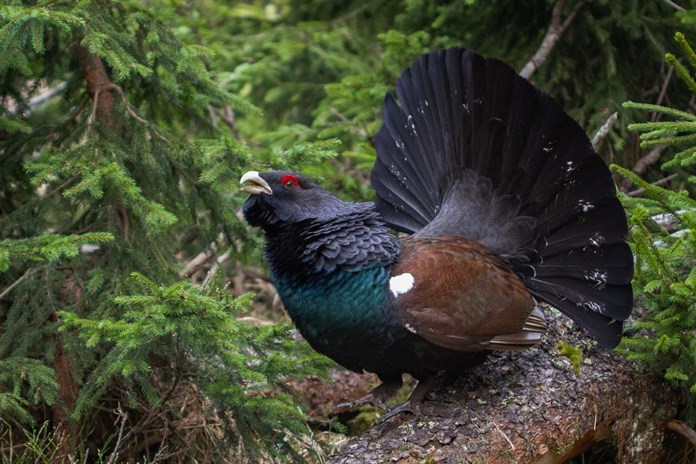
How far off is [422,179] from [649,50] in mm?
2394

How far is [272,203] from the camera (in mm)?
4191

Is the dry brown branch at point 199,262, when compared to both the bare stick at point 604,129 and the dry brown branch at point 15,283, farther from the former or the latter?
the bare stick at point 604,129

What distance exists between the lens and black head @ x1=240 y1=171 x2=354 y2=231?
4188mm

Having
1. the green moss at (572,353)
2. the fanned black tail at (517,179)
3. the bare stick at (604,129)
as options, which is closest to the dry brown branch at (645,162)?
the bare stick at (604,129)

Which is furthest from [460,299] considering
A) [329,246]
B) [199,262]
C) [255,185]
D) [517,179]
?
[199,262]

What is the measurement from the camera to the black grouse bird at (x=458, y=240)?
159 inches

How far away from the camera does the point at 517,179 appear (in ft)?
15.0

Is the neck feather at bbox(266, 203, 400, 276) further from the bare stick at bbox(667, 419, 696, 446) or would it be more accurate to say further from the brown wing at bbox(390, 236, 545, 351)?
the bare stick at bbox(667, 419, 696, 446)

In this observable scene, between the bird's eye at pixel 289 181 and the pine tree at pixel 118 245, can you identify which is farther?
the bird's eye at pixel 289 181

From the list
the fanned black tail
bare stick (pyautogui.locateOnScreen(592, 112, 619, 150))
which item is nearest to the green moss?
the fanned black tail

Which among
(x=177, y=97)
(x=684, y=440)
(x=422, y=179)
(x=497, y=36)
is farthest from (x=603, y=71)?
(x=177, y=97)

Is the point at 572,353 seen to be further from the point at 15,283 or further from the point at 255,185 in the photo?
the point at 15,283

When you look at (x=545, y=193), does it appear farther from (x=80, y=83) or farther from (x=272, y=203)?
(x=80, y=83)

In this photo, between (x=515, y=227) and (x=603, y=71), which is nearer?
(x=515, y=227)
